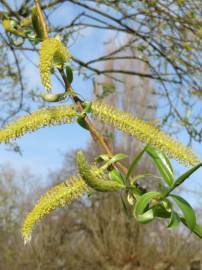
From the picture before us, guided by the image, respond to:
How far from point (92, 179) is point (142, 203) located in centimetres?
6

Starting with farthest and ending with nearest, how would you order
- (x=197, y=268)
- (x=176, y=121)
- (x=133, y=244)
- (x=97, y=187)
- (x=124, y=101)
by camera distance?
(x=124, y=101) → (x=133, y=244) → (x=197, y=268) → (x=176, y=121) → (x=97, y=187)

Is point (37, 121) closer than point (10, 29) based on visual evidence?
Yes

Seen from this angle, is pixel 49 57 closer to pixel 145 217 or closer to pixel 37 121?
pixel 37 121

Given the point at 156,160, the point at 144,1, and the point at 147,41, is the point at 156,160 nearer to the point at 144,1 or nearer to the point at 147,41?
the point at 144,1

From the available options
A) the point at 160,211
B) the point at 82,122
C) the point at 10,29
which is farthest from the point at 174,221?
the point at 10,29

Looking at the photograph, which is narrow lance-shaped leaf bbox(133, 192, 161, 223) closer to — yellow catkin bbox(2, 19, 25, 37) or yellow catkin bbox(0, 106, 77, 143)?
yellow catkin bbox(0, 106, 77, 143)

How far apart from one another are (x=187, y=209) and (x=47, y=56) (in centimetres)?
20

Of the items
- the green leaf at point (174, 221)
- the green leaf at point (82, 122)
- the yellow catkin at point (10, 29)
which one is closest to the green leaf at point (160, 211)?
the green leaf at point (174, 221)

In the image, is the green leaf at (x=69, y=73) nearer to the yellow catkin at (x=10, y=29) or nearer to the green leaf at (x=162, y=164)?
the green leaf at (x=162, y=164)

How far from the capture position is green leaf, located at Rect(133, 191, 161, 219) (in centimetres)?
49

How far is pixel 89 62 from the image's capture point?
9.21ft

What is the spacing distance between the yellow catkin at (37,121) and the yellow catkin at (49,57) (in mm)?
39

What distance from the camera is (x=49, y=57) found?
53cm

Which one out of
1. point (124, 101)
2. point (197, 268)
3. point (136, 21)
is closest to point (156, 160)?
point (136, 21)
